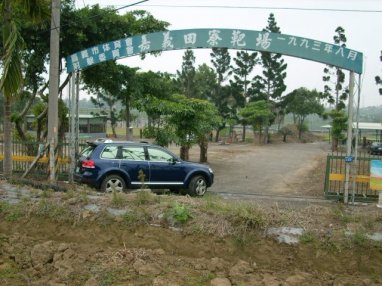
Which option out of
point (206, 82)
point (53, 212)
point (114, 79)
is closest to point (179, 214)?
point (53, 212)

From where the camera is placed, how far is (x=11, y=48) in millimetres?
10078

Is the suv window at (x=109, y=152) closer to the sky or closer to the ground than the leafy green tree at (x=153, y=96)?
closer to the ground

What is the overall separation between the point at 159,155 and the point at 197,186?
1496mm

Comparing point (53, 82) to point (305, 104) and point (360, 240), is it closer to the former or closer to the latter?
point (360, 240)

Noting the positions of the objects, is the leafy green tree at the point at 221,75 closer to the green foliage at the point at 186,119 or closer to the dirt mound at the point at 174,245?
the green foliage at the point at 186,119

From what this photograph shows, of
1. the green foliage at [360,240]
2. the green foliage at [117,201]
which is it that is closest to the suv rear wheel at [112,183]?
the green foliage at [117,201]

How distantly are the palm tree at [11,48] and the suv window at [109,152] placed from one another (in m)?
2.64

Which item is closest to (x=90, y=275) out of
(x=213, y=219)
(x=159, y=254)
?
(x=159, y=254)

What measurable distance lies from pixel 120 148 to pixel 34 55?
5.87 metres

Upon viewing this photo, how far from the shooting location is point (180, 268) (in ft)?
20.2

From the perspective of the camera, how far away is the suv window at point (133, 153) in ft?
Result: 40.2

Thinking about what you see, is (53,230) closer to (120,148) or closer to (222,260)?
(222,260)

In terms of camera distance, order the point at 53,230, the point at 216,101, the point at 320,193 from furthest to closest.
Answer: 1. the point at 216,101
2. the point at 320,193
3. the point at 53,230

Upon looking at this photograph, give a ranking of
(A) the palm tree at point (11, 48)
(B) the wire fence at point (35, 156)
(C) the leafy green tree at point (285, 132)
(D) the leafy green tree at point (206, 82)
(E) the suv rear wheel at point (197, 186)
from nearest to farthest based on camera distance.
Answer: (A) the palm tree at point (11, 48) → (E) the suv rear wheel at point (197, 186) → (B) the wire fence at point (35, 156) → (D) the leafy green tree at point (206, 82) → (C) the leafy green tree at point (285, 132)
